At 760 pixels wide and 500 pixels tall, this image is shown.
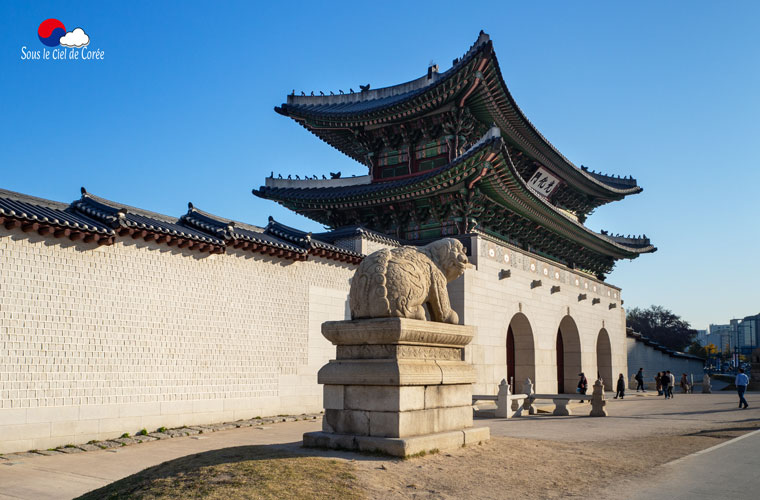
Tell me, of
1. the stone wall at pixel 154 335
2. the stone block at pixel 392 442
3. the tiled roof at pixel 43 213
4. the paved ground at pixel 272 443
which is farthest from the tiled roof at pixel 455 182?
the stone block at pixel 392 442

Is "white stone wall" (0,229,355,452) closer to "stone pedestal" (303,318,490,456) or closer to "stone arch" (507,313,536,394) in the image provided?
"stone pedestal" (303,318,490,456)

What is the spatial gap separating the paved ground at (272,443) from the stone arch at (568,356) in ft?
35.7

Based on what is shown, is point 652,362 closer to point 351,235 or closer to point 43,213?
point 351,235

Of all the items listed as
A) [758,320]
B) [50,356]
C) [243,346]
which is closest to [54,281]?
[50,356]

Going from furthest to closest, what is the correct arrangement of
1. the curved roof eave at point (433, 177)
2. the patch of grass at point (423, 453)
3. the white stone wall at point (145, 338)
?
the curved roof eave at point (433, 177) → the white stone wall at point (145, 338) → the patch of grass at point (423, 453)

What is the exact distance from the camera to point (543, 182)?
3272 cm

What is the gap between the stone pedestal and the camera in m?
7.21

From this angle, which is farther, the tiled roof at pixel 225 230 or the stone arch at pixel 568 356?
the stone arch at pixel 568 356

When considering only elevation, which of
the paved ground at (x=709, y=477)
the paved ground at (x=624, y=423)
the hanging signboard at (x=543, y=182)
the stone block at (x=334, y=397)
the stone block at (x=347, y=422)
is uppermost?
the hanging signboard at (x=543, y=182)

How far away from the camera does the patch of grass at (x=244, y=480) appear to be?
5.51 meters

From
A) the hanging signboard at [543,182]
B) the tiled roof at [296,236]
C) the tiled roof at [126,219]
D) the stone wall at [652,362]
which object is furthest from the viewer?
the stone wall at [652,362]

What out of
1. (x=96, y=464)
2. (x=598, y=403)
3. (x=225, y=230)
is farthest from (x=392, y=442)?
(x=598, y=403)

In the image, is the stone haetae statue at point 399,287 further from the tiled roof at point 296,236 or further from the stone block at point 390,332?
the tiled roof at point 296,236

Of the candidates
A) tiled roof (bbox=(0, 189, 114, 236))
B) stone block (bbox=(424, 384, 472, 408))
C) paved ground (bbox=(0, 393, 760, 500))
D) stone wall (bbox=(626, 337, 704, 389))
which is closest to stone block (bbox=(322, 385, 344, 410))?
paved ground (bbox=(0, 393, 760, 500))
